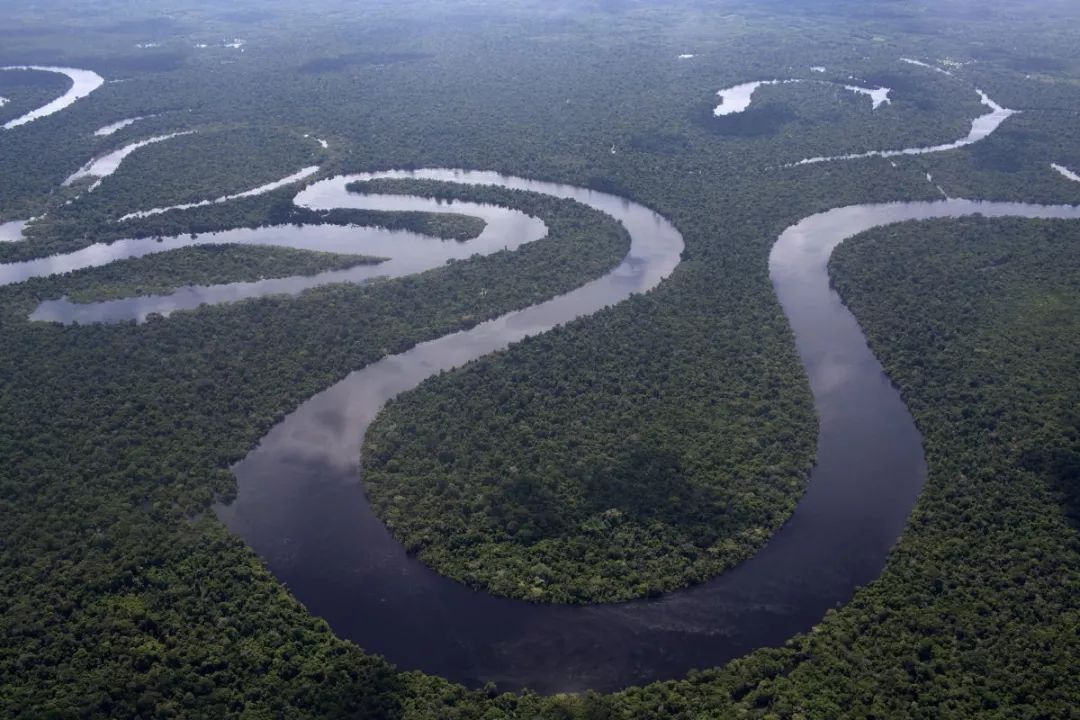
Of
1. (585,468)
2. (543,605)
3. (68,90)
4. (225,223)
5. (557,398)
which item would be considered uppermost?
(68,90)

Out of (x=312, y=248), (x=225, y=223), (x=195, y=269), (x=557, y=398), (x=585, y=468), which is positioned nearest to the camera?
(x=585, y=468)

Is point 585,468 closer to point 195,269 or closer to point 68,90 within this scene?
Result: point 195,269

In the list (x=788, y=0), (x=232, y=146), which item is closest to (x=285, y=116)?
(x=232, y=146)

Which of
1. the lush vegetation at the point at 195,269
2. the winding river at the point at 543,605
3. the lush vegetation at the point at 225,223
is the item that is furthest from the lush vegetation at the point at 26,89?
the winding river at the point at 543,605

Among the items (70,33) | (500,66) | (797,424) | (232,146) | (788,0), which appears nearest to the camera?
(797,424)

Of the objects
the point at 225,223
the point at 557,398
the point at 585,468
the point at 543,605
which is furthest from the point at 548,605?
the point at 225,223

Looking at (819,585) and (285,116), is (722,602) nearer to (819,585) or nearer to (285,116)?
(819,585)

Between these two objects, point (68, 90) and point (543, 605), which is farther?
point (68, 90)
